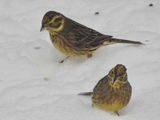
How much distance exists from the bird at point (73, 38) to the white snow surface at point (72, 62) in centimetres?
13

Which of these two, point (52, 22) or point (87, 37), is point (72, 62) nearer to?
point (87, 37)

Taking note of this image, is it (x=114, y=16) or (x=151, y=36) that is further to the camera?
(x=114, y=16)

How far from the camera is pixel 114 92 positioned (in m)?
4.95

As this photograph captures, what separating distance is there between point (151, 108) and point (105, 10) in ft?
9.22

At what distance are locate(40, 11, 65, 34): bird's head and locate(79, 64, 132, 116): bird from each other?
1.44 meters

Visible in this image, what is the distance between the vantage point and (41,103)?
5.35m

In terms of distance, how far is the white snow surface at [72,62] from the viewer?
5.20 metres

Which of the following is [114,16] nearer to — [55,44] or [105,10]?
[105,10]

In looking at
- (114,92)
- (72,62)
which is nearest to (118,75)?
(114,92)

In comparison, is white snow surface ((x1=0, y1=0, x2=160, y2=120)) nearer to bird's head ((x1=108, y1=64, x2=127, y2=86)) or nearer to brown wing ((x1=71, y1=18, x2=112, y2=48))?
brown wing ((x1=71, y1=18, x2=112, y2=48))

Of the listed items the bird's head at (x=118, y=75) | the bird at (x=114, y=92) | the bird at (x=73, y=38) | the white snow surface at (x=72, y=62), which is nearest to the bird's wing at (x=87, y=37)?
the bird at (x=73, y=38)

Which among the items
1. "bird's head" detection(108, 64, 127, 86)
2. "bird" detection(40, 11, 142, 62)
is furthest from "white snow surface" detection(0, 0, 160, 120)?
"bird's head" detection(108, 64, 127, 86)

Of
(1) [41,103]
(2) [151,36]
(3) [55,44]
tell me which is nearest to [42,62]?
(3) [55,44]

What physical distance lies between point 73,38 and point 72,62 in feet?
1.04
